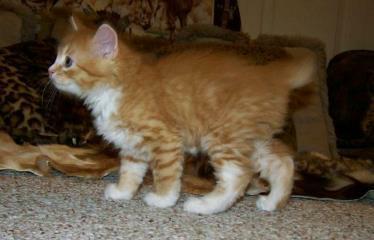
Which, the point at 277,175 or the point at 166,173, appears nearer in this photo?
the point at 166,173

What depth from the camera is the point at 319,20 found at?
2943 millimetres

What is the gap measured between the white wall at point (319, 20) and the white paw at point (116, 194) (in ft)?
5.63

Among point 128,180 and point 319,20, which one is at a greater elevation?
point 319,20

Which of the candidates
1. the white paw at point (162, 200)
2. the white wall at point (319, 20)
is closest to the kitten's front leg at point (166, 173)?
the white paw at point (162, 200)

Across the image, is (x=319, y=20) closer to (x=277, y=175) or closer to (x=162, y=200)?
(x=277, y=175)

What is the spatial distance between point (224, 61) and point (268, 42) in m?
0.88

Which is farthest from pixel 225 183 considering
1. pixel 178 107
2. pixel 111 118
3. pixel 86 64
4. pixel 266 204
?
pixel 86 64

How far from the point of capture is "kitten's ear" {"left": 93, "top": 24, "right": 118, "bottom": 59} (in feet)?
4.17

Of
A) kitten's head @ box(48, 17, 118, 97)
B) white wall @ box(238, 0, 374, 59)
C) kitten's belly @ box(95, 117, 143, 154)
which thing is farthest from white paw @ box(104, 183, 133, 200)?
white wall @ box(238, 0, 374, 59)

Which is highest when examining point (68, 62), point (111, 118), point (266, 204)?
point (68, 62)

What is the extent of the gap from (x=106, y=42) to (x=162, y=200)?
0.47 meters

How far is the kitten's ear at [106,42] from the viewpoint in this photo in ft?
4.17

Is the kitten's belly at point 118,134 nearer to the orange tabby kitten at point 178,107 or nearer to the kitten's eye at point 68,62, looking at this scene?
the orange tabby kitten at point 178,107

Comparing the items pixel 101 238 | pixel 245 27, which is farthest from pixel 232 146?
pixel 245 27
